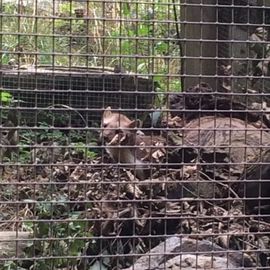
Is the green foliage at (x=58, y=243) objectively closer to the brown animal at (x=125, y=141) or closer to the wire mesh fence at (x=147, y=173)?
the wire mesh fence at (x=147, y=173)

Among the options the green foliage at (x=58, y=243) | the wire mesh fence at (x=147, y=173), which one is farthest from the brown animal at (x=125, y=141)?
the green foliage at (x=58, y=243)

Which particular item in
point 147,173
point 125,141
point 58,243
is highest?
point 125,141

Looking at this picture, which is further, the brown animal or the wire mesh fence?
the brown animal

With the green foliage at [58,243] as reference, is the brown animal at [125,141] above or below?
above

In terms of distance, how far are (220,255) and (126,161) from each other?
0.48m

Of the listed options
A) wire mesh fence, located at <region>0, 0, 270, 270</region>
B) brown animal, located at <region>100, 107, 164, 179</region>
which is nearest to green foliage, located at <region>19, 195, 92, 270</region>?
wire mesh fence, located at <region>0, 0, 270, 270</region>

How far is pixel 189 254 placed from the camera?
76.7 inches

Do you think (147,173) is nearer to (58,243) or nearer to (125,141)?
(125,141)

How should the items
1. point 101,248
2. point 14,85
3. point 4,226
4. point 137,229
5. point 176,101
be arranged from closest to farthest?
point 101,248, point 137,229, point 4,226, point 176,101, point 14,85

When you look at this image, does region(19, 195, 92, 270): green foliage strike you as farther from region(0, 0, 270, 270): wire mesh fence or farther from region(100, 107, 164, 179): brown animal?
region(100, 107, 164, 179): brown animal

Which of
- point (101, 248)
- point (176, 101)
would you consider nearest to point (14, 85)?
point (176, 101)

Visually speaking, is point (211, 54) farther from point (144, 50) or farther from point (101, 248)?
point (101, 248)

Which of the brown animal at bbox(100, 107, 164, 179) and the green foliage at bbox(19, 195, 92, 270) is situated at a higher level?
the brown animal at bbox(100, 107, 164, 179)

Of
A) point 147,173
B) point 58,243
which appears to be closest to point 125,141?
point 147,173
